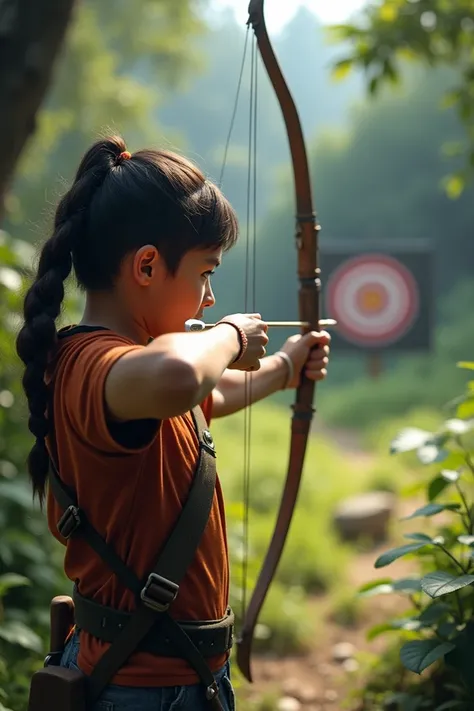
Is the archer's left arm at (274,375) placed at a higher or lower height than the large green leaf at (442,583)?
higher

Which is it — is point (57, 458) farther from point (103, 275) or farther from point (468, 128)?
point (468, 128)

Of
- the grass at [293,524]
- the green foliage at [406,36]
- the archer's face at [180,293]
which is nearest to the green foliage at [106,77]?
the grass at [293,524]

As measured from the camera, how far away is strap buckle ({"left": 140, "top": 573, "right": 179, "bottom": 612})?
1094 millimetres

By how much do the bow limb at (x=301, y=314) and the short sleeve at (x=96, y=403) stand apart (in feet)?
2.19

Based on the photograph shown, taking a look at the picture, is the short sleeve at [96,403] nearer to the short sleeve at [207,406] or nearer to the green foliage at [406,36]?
the short sleeve at [207,406]

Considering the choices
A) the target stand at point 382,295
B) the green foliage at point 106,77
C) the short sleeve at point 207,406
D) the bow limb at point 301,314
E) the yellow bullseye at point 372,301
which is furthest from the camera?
the green foliage at point 106,77

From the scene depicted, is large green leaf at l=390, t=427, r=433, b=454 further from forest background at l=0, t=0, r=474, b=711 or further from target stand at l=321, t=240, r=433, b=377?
forest background at l=0, t=0, r=474, b=711

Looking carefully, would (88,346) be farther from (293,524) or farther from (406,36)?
→ (293,524)

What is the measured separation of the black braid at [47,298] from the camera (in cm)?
114

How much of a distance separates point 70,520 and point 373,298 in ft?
15.4

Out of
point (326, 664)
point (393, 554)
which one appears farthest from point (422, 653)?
point (326, 664)

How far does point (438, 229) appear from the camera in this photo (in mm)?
14156

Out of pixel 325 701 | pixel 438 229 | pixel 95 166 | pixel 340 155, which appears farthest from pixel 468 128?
pixel 340 155

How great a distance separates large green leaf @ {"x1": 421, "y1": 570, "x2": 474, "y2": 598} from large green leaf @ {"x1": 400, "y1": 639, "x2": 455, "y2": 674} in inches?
5.5
